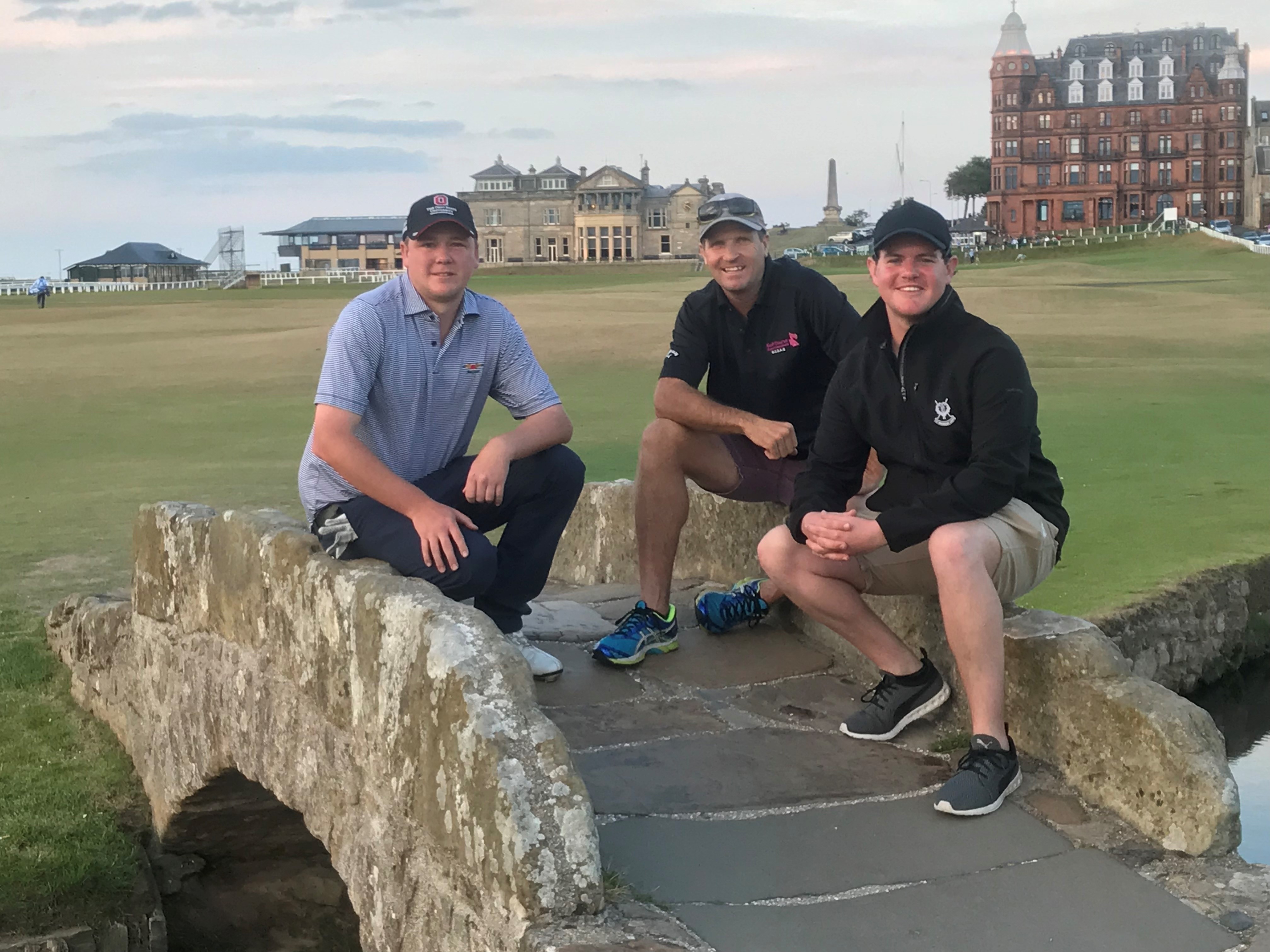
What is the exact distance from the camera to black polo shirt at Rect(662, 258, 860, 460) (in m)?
5.67

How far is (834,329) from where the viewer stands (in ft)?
18.6

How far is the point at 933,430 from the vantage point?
4480 mm

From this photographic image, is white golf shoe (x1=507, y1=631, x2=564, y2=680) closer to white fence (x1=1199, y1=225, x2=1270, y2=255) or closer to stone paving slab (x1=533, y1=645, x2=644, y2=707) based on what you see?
stone paving slab (x1=533, y1=645, x2=644, y2=707)

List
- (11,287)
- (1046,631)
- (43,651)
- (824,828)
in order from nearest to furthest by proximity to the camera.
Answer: (824,828)
(1046,631)
(43,651)
(11,287)

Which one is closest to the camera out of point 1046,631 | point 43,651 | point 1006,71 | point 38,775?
point 1046,631

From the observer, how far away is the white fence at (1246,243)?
59188 mm

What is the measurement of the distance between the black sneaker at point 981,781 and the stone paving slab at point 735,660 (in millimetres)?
1302

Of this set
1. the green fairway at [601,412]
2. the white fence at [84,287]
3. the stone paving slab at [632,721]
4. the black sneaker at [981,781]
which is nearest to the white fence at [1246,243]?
the green fairway at [601,412]

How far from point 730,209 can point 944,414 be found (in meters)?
1.62

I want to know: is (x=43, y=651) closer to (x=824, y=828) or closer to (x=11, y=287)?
(x=824, y=828)

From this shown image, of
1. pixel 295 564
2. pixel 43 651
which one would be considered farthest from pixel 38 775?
pixel 295 564

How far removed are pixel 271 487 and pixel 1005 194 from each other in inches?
4122

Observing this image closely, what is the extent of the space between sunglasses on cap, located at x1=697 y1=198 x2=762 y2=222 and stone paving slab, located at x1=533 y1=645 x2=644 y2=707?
1.86 m

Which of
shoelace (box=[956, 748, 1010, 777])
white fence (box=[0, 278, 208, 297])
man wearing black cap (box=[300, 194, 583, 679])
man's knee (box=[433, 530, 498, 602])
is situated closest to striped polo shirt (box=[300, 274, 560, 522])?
man wearing black cap (box=[300, 194, 583, 679])
